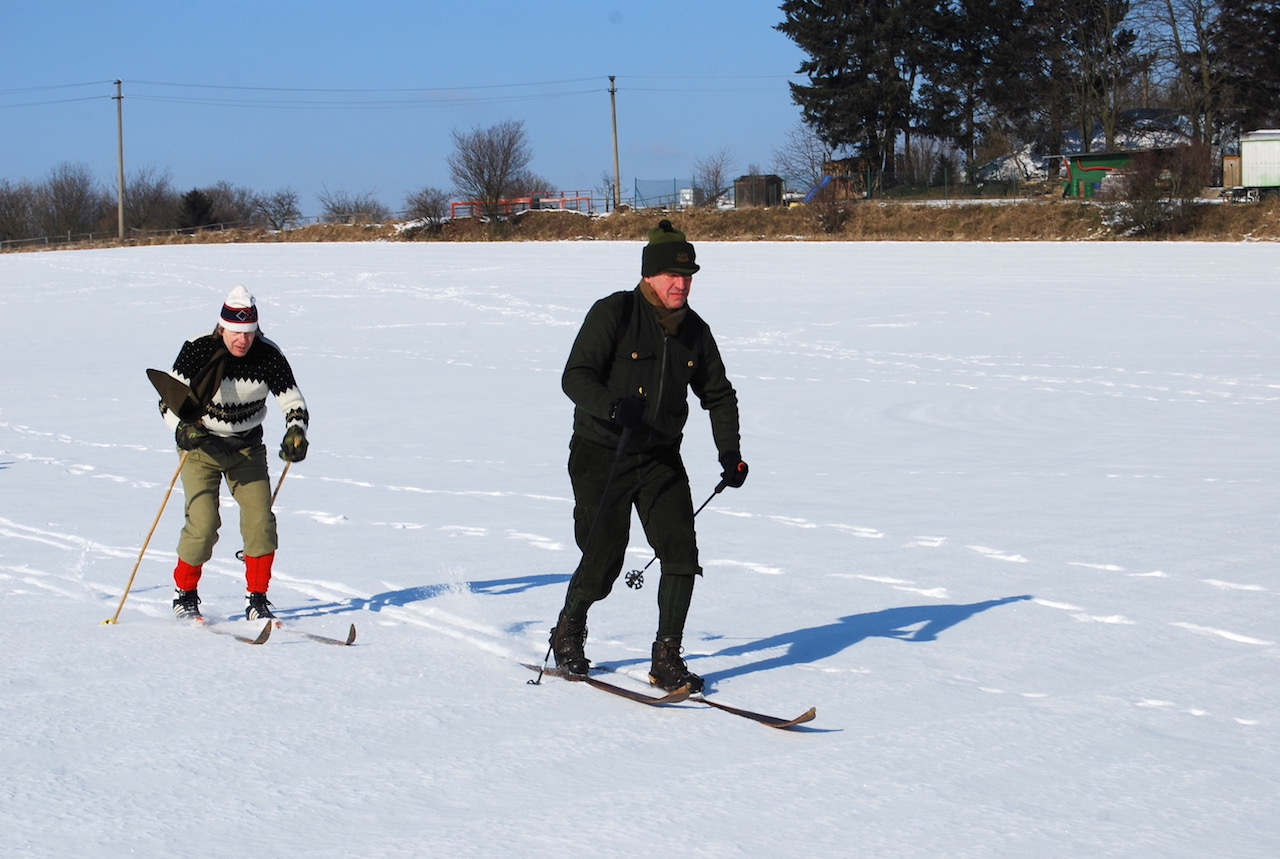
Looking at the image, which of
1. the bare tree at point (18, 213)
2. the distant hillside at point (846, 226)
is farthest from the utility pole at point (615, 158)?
the bare tree at point (18, 213)

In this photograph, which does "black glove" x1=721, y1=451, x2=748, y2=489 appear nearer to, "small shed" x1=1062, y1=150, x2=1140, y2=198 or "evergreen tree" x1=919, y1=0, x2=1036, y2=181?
"small shed" x1=1062, y1=150, x2=1140, y2=198

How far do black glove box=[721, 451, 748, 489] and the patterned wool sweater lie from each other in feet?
Answer: 6.34

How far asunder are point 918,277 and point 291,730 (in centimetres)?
2686

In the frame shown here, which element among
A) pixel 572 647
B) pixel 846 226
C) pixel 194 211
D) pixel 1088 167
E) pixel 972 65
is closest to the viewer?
pixel 572 647

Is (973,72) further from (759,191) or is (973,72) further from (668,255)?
(668,255)

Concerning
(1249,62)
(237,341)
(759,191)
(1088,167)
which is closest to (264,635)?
(237,341)

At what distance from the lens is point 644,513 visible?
4.93 meters

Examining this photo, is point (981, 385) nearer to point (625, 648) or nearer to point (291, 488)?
point (291, 488)

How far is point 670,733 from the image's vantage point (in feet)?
14.6

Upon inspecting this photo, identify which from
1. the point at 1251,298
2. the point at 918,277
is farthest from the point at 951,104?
the point at 1251,298

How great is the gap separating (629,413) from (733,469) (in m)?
0.56

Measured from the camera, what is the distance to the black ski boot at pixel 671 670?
4902 mm

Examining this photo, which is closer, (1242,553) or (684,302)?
(684,302)

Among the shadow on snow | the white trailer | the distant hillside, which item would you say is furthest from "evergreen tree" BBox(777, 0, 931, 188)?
the shadow on snow
